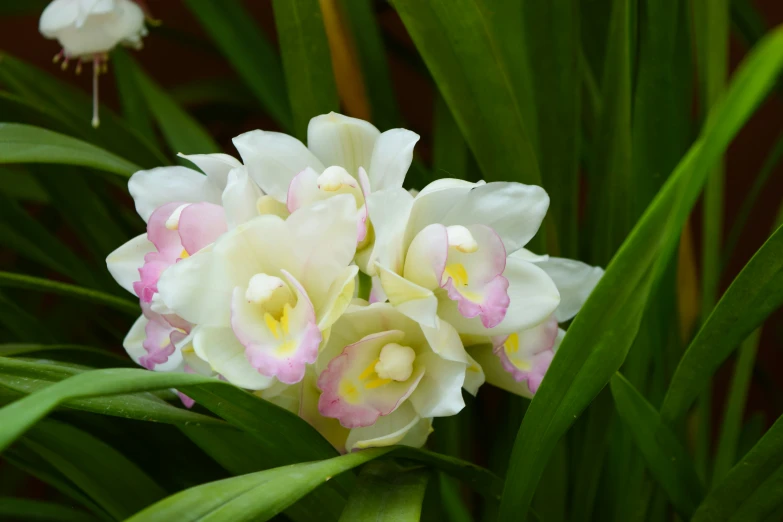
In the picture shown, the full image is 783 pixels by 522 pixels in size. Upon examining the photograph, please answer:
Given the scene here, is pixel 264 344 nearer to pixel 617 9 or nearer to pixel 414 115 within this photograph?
pixel 617 9

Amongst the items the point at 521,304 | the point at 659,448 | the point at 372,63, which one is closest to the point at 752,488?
the point at 659,448

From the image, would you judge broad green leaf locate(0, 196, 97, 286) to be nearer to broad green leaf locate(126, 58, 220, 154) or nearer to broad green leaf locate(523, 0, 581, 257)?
broad green leaf locate(126, 58, 220, 154)

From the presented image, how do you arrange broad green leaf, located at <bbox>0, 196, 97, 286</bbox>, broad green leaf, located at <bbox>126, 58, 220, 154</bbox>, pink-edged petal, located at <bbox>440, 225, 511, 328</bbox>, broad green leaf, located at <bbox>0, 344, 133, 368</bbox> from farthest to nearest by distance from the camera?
broad green leaf, located at <bbox>126, 58, 220, 154</bbox>
broad green leaf, located at <bbox>0, 196, 97, 286</bbox>
broad green leaf, located at <bbox>0, 344, 133, 368</bbox>
pink-edged petal, located at <bbox>440, 225, 511, 328</bbox>

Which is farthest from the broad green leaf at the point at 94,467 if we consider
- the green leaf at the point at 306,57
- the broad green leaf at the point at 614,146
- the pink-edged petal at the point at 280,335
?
the broad green leaf at the point at 614,146

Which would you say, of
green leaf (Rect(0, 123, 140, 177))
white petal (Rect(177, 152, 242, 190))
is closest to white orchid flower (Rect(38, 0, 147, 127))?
green leaf (Rect(0, 123, 140, 177))

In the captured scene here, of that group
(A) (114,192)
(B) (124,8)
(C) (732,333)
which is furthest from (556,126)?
(A) (114,192)

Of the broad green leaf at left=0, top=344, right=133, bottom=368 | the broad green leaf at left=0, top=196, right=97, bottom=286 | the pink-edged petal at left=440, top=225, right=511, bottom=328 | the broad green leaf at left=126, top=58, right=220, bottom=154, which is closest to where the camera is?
the pink-edged petal at left=440, top=225, right=511, bottom=328

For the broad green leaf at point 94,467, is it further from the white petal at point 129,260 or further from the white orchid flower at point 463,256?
the white orchid flower at point 463,256

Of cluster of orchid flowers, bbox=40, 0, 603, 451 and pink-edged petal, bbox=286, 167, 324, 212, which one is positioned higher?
pink-edged petal, bbox=286, 167, 324, 212
